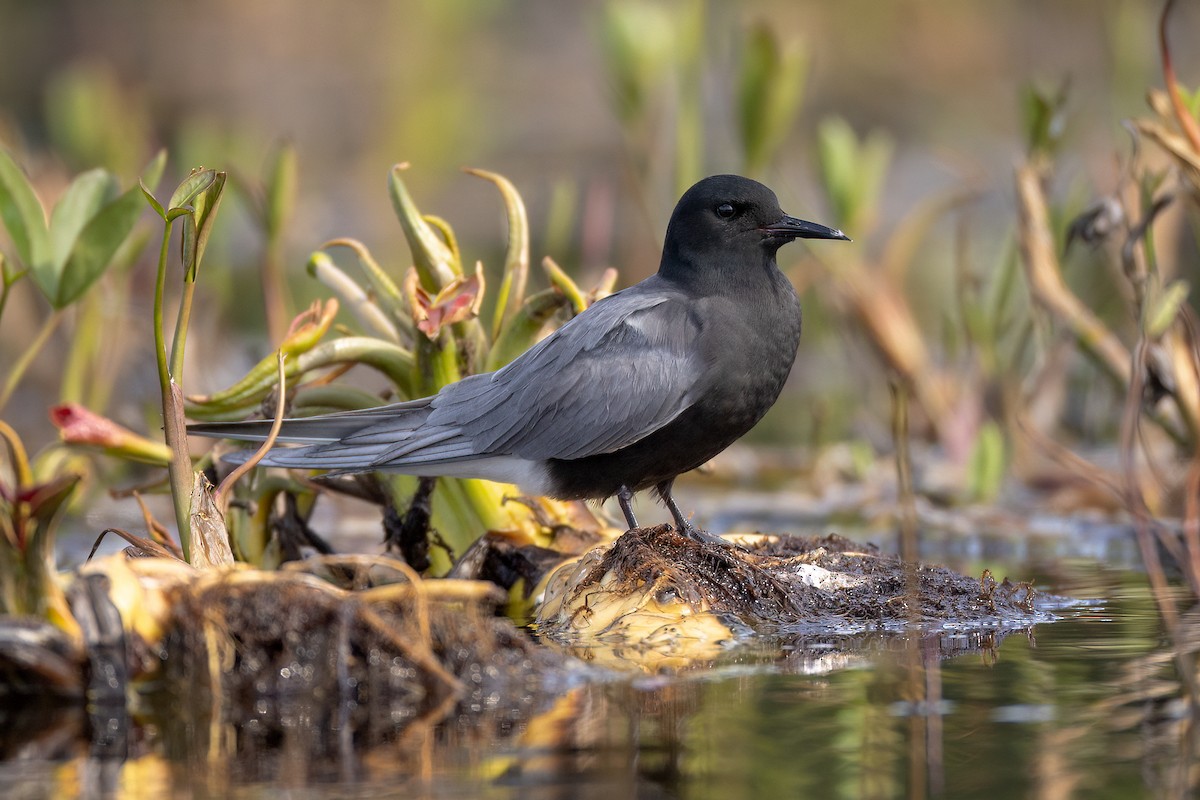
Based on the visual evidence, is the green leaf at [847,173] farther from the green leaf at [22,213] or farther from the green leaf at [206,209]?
the green leaf at [206,209]

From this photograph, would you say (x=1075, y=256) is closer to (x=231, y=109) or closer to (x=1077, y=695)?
(x=1077, y=695)

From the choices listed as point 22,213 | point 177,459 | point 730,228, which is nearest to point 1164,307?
point 730,228

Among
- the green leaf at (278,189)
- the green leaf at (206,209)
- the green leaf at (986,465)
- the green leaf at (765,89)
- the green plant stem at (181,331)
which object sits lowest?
the green leaf at (986,465)

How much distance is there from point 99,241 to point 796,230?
2.40 meters

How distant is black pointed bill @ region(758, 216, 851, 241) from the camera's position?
17.3ft

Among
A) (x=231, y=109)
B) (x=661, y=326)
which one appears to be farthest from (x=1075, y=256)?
(x=231, y=109)

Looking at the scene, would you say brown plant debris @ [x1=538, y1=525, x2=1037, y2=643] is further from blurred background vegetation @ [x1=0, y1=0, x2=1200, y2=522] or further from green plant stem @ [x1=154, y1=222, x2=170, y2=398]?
blurred background vegetation @ [x1=0, y1=0, x2=1200, y2=522]

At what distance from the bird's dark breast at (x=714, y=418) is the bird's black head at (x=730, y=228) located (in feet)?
0.74

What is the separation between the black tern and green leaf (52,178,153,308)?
0.70m

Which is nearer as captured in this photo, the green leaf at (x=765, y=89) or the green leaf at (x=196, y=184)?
the green leaf at (x=196, y=184)

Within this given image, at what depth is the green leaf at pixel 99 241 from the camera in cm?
508

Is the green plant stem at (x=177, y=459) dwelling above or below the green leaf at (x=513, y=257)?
below

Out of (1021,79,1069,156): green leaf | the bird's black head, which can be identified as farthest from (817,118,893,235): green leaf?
the bird's black head

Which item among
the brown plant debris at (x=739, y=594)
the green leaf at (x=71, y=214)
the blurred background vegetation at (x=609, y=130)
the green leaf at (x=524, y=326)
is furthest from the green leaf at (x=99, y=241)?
the blurred background vegetation at (x=609, y=130)
